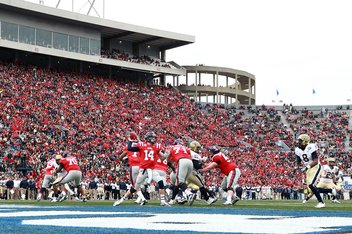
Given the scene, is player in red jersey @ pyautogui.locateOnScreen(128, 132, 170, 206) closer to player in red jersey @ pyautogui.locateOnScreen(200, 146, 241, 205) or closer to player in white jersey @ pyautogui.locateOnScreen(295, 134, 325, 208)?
player in red jersey @ pyautogui.locateOnScreen(200, 146, 241, 205)

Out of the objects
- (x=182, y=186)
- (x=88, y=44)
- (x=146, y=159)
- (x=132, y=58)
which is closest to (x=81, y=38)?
(x=88, y=44)

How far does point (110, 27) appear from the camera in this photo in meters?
62.3

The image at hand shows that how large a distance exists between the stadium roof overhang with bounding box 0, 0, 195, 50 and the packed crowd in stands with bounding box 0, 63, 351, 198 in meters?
4.81

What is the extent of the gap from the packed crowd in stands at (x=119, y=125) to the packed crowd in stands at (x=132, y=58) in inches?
93.7

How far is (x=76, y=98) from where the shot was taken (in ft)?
174

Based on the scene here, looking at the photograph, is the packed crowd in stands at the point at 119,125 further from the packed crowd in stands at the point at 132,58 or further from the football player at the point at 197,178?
the football player at the point at 197,178

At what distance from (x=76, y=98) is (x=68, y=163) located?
1202 inches

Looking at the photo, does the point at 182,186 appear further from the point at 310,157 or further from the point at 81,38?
the point at 81,38

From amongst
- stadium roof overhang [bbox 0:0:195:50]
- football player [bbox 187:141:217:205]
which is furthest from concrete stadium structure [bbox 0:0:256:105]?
football player [bbox 187:141:217:205]

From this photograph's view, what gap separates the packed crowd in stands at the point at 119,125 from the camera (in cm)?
4122

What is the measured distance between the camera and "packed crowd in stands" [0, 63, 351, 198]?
41219 millimetres

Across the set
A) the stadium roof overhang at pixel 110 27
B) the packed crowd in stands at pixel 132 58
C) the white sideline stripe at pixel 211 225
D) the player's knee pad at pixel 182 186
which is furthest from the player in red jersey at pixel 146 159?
the packed crowd in stands at pixel 132 58

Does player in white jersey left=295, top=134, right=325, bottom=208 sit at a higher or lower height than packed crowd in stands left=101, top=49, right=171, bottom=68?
lower

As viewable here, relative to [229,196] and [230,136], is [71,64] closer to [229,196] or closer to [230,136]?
[230,136]
